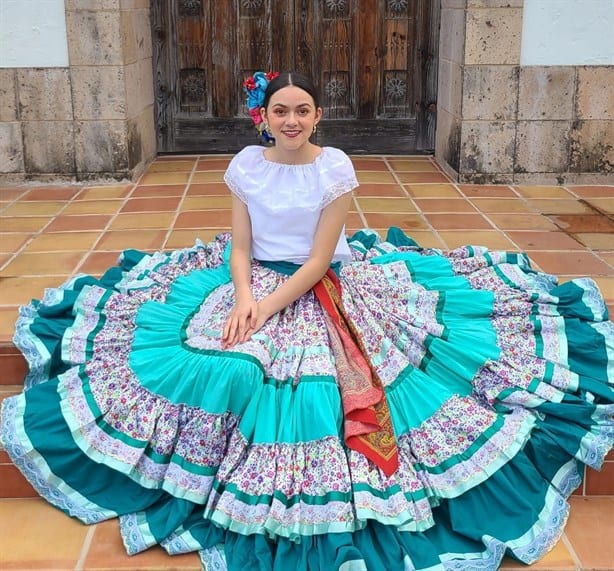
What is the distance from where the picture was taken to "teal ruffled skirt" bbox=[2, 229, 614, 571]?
1975 millimetres

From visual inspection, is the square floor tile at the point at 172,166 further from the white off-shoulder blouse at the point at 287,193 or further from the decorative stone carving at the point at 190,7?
the white off-shoulder blouse at the point at 287,193

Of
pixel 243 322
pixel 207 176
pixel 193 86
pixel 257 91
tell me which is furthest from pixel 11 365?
pixel 193 86

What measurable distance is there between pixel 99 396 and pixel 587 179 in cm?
329

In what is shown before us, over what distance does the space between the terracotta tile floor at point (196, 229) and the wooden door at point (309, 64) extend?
0.69ft

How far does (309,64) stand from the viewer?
5230 millimetres

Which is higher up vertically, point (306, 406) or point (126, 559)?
point (306, 406)

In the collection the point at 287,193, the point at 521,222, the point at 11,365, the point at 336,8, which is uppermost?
the point at 336,8

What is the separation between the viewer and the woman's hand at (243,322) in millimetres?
2217

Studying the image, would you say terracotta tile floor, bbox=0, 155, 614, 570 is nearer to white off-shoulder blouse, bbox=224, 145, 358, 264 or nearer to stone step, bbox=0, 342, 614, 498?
stone step, bbox=0, 342, 614, 498

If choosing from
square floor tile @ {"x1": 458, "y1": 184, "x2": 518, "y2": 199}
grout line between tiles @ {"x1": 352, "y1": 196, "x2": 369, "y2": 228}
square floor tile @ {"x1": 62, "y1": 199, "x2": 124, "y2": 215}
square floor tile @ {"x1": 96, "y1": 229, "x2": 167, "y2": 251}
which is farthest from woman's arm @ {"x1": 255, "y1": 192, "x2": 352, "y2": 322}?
square floor tile @ {"x1": 458, "y1": 184, "x2": 518, "y2": 199}

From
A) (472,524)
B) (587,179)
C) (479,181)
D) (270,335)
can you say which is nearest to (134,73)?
(479,181)

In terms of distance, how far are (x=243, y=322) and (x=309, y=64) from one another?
3.31 m

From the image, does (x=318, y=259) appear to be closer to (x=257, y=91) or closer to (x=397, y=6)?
(x=257, y=91)

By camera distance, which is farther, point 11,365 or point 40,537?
point 11,365
